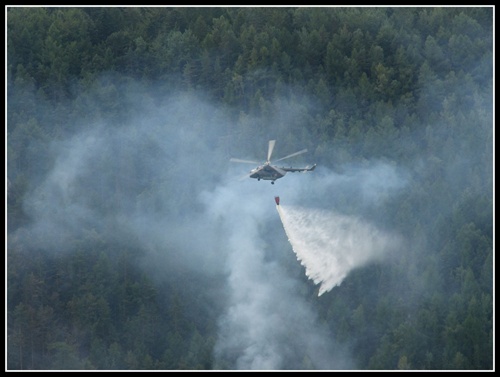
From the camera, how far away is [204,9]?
380 ft

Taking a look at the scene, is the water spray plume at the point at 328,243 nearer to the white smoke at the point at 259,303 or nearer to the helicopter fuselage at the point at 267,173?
the white smoke at the point at 259,303

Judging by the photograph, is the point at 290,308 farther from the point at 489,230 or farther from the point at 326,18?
the point at 326,18

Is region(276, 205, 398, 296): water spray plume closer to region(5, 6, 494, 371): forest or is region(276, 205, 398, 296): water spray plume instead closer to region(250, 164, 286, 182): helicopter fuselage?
region(5, 6, 494, 371): forest

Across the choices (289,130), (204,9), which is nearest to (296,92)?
(289,130)

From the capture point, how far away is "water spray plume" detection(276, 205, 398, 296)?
85.1m

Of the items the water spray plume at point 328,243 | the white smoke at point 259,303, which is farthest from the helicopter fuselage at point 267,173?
the white smoke at point 259,303

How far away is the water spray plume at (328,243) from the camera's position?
85062 mm

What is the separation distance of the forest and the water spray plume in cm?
170

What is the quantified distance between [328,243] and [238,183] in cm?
1284

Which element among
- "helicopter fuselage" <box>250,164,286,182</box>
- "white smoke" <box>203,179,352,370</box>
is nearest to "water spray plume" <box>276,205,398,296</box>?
"white smoke" <box>203,179,352,370</box>

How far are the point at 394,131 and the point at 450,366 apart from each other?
19.7m

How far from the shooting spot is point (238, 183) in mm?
97375

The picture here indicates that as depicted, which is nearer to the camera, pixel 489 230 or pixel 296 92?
pixel 489 230

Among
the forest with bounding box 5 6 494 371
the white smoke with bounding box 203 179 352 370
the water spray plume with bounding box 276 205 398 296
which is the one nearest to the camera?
the water spray plume with bounding box 276 205 398 296
